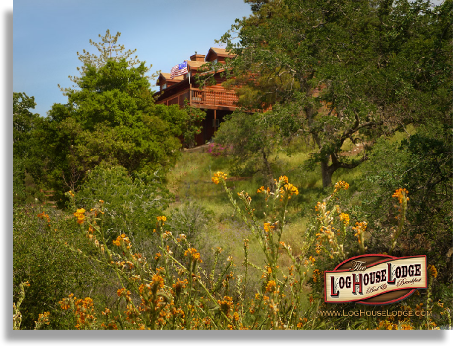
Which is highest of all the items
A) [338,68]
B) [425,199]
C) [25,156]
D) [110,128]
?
[338,68]

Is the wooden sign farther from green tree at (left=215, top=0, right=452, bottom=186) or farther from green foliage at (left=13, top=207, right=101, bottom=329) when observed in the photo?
green foliage at (left=13, top=207, right=101, bottom=329)

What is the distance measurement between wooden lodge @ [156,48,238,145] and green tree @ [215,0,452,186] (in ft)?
1.39

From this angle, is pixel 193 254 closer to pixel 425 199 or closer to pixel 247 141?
pixel 425 199

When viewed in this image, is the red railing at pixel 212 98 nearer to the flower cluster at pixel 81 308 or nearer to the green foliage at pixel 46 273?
the green foliage at pixel 46 273

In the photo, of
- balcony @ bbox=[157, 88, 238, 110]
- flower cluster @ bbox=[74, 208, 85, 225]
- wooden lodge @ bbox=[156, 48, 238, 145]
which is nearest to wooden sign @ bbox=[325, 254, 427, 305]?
flower cluster @ bbox=[74, 208, 85, 225]

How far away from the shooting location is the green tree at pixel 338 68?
6773mm

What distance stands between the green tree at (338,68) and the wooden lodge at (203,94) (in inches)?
16.7

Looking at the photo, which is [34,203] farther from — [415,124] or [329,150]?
[415,124]

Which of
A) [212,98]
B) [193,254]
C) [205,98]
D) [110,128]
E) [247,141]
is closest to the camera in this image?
[193,254]

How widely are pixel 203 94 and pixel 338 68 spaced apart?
2.78 meters

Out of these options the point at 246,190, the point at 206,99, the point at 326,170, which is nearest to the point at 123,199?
the point at 246,190

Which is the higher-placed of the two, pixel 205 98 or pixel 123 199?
pixel 205 98

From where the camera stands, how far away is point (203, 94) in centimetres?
877

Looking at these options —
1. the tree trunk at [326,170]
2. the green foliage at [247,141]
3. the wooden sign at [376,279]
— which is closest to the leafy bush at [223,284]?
the wooden sign at [376,279]
